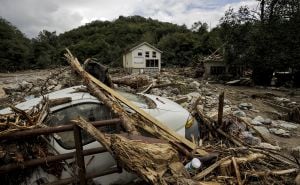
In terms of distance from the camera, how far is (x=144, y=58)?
4122cm

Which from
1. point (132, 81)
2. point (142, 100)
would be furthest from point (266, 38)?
point (142, 100)

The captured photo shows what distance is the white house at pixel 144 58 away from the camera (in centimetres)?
4069

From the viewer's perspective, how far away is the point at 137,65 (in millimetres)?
40906

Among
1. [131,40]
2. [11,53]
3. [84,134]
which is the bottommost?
[84,134]

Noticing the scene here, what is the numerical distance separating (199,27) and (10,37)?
142 feet

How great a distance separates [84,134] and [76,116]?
27 centimetres

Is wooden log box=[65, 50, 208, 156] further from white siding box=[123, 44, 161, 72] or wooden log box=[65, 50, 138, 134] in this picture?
white siding box=[123, 44, 161, 72]

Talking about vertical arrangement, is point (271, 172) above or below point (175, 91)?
above

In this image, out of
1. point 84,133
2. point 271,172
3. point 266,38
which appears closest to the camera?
point 271,172

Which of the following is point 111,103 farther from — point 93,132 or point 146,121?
point 93,132

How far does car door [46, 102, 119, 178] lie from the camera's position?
11.0ft

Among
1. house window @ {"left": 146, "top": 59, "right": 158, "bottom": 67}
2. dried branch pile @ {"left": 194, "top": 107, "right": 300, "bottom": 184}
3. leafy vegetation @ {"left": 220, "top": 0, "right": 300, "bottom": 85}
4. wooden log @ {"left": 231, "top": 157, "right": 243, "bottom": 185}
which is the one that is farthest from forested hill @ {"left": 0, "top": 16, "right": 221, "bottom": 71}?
wooden log @ {"left": 231, "top": 157, "right": 243, "bottom": 185}

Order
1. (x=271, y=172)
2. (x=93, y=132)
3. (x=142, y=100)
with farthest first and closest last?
(x=142, y=100) → (x=271, y=172) → (x=93, y=132)

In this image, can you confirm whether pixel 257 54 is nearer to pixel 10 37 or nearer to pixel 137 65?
pixel 137 65
